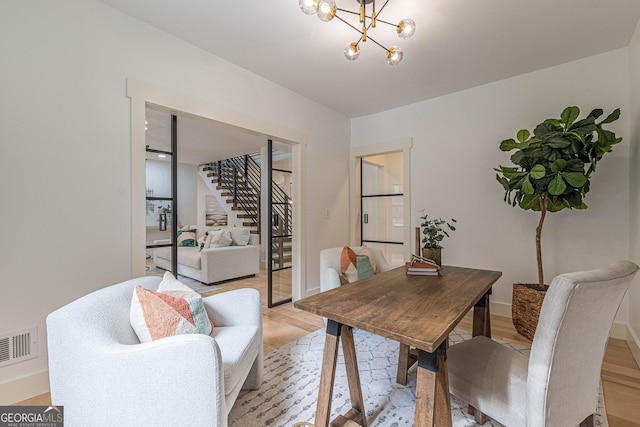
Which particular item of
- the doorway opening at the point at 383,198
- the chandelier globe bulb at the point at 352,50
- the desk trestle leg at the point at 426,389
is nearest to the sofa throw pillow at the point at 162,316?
the desk trestle leg at the point at 426,389

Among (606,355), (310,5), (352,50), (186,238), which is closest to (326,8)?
(310,5)

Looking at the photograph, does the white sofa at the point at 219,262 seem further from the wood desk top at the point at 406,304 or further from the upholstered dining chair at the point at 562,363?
the upholstered dining chair at the point at 562,363

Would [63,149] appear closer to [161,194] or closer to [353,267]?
[161,194]

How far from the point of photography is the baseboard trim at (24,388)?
1.59m

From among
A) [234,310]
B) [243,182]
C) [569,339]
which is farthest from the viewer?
[243,182]

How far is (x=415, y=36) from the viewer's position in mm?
2256

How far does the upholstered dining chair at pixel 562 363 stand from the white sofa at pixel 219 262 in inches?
156

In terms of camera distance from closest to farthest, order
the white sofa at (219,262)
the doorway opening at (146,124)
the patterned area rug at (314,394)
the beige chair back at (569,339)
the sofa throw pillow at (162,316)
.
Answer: the beige chair back at (569,339), the sofa throw pillow at (162,316), the patterned area rug at (314,394), the doorway opening at (146,124), the white sofa at (219,262)

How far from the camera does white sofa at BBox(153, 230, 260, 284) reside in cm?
441

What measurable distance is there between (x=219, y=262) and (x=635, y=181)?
486cm

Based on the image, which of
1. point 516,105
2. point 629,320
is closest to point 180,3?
point 516,105

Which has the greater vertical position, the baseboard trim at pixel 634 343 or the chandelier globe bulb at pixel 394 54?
the chandelier globe bulb at pixel 394 54

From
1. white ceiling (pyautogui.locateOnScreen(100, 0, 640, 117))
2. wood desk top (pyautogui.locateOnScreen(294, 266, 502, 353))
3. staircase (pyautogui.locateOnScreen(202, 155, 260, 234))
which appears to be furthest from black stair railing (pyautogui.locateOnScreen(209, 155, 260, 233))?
wood desk top (pyautogui.locateOnScreen(294, 266, 502, 353))

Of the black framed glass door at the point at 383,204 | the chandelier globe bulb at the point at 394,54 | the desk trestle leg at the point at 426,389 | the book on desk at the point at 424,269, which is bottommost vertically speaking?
the desk trestle leg at the point at 426,389
